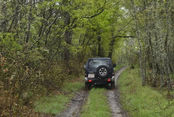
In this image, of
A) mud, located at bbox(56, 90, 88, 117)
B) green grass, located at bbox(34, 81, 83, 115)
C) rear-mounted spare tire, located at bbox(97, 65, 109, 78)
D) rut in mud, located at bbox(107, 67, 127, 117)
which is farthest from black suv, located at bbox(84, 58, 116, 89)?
green grass, located at bbox(34, 81, 83, 115)

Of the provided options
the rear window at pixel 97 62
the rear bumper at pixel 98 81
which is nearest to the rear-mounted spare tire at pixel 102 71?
the rear bumper at pixel 98 81

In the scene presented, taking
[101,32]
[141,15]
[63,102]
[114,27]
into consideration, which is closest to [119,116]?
[63,102]

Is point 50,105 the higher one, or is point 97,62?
point 97,62

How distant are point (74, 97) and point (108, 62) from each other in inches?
146

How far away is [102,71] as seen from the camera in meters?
11.4

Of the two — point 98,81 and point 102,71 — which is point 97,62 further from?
point 98,81

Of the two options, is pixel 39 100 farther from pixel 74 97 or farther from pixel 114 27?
pixel 114 27

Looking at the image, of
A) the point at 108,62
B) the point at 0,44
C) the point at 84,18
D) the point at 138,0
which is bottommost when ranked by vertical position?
the point at 108,62

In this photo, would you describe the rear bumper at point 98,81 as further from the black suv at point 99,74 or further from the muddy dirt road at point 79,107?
the muddy dirt road at point 79,107

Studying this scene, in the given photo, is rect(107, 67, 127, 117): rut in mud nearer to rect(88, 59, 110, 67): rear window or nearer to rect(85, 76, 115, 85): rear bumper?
rect(85, 76, 115, 85): rear bumper

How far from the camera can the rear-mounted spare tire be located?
11.3m

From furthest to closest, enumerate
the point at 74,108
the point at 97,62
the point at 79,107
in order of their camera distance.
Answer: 1. the point at 97,62
2. the point at 79,107
3. the point at 74,108

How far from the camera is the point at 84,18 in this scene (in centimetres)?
1039

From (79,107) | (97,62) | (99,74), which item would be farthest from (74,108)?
(97,62)
